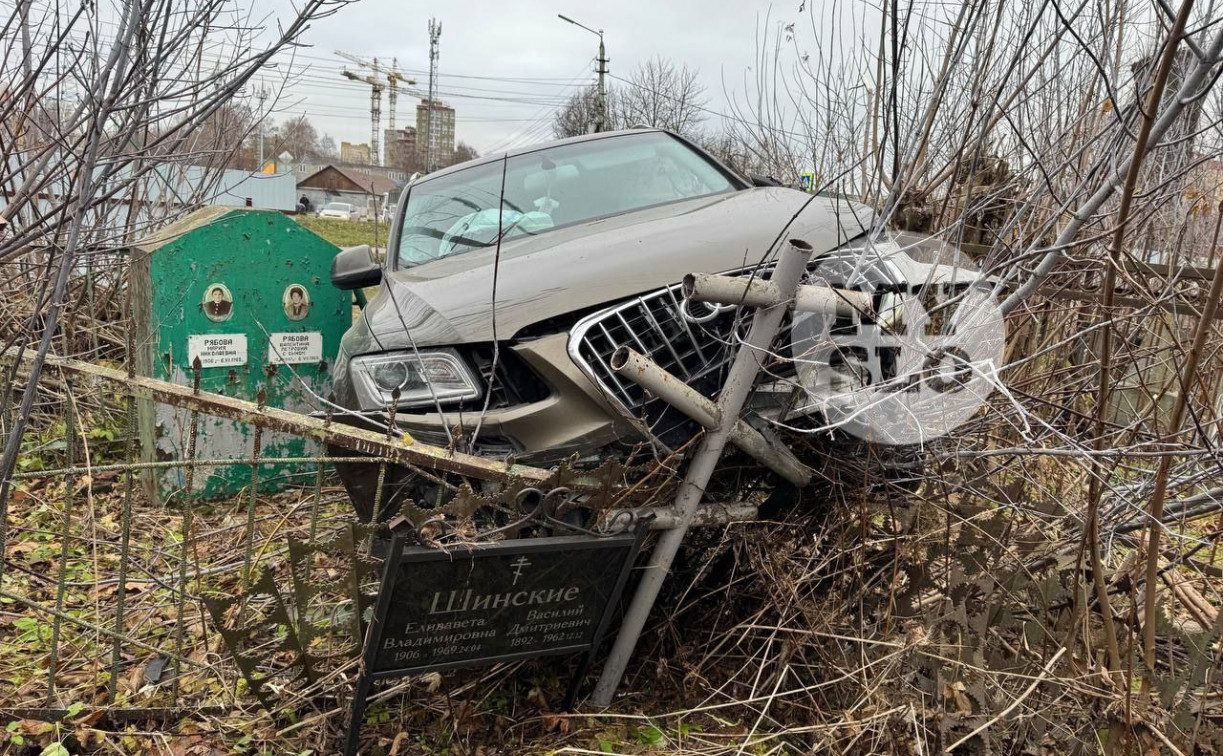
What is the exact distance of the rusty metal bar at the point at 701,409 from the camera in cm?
232

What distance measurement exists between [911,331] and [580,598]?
4.08 ft

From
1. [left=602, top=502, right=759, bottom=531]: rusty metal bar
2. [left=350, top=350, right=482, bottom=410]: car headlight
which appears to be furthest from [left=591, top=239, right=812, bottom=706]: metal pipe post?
[left=350, top=350, right=482, bottom=410]: car headlight

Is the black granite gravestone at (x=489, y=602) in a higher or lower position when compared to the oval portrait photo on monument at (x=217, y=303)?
lower

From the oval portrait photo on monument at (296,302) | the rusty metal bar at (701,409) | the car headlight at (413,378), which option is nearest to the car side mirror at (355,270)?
the oval portrait photo on monument at (296,302)

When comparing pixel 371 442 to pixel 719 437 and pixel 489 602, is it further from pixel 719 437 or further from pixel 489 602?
pixel 719 437

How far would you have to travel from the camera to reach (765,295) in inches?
95.8

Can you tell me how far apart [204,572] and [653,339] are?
85.8 inches

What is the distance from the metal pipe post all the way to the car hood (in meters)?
0.27

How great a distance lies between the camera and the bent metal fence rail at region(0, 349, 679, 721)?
2.42m

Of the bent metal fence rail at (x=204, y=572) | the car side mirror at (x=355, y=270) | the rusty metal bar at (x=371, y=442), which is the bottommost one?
the bent metal fence rail at (x=204, y=572)

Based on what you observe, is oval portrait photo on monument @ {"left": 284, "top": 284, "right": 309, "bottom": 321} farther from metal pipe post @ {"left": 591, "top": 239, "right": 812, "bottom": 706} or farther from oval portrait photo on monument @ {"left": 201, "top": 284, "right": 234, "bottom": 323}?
metal pipe post @ {"left": 591, "top": 239, "right": 812, "bottom": 706}

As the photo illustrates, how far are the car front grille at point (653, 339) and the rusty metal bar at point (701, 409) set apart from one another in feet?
0.54

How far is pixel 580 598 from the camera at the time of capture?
8.42 ft

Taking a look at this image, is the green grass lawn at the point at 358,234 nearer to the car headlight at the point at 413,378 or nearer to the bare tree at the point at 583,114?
the car headlight at the point at 413,378
